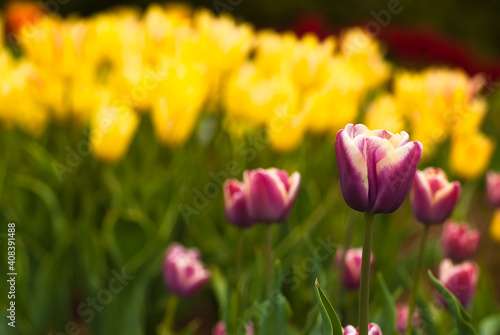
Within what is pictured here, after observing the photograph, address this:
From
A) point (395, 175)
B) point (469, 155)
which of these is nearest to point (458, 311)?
point (395, 175)

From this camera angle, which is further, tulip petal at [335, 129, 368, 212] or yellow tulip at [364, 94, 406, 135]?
yellow tulip at [364, 94, 406, 135]

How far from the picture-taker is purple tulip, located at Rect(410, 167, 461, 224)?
2.58 feet

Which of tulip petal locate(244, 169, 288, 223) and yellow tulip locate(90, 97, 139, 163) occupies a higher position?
tulip petal locate(244, 169, 288, 223)

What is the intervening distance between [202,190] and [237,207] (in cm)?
72

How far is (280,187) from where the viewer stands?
0.79 meters

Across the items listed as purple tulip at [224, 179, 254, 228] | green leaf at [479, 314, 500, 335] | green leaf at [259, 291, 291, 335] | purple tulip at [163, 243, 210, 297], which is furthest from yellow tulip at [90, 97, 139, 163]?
green leaf at [479, 314, 500, 335]

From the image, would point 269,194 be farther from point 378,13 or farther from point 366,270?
point 378,13

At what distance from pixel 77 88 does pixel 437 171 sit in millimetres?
1043

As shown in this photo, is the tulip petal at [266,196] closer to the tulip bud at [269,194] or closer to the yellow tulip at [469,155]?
the tulip bud at [269,194]

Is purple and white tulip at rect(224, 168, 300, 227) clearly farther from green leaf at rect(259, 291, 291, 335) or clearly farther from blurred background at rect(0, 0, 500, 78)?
blurred background at rect(0, 0, 500, 78)

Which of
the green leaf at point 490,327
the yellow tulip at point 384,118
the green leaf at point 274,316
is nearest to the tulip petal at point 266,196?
the green leaf at point 274,316

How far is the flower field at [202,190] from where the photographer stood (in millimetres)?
A: 1029

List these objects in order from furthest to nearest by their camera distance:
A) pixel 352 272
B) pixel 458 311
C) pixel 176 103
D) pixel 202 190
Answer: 1. pixel 202 190
2. pixel 176 103
3. pixel 352 272
4. pixel 458 311

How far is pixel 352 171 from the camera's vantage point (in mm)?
547
